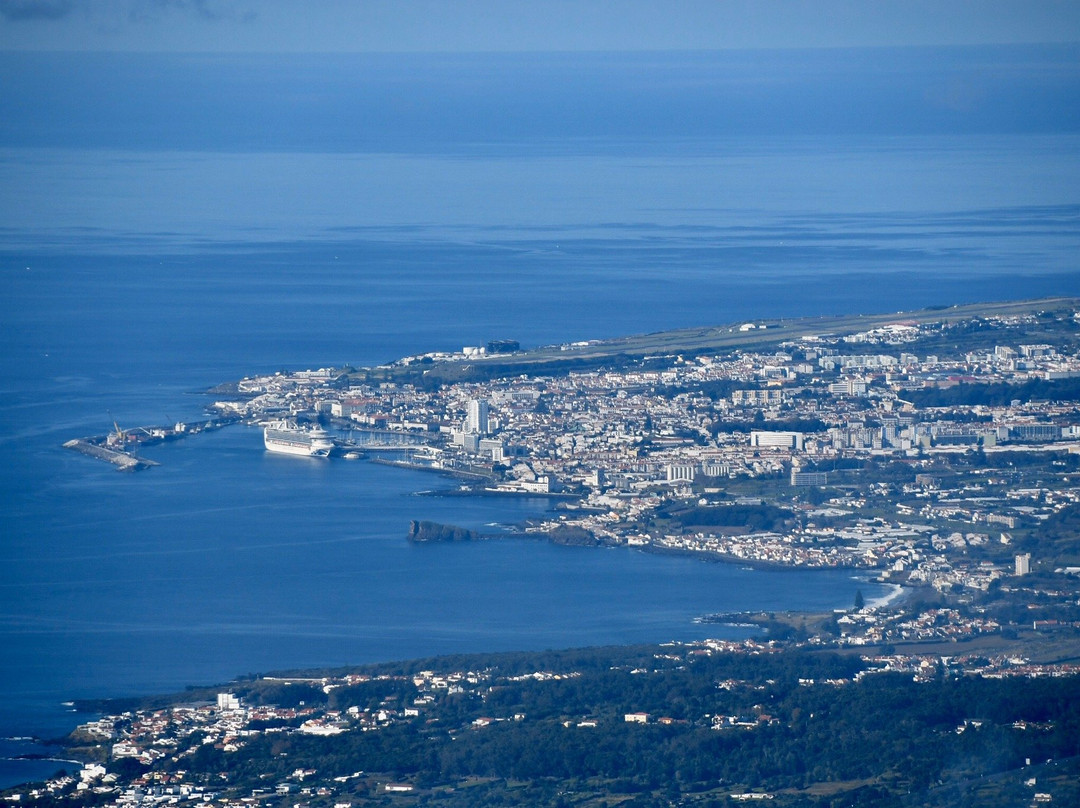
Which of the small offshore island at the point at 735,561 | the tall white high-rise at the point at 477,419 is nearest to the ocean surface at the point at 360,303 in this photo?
the small offshore island at the point at 735,561

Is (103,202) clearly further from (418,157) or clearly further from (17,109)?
(17,109)

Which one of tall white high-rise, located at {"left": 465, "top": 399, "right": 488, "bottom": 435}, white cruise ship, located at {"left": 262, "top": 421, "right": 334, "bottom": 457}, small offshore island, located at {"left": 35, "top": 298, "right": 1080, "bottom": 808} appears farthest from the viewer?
tall white high-rise, located at {"left": 465, "top": 399, "right": 488, "bottom": 435}

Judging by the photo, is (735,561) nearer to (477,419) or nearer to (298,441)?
(477,419)

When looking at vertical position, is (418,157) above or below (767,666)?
above

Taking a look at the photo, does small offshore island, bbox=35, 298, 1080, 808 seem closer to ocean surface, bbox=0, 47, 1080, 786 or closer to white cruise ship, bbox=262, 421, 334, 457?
white cruise ship, bbox=262, 421, 334, 457

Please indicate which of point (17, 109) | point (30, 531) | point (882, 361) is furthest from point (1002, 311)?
point (17, 109)

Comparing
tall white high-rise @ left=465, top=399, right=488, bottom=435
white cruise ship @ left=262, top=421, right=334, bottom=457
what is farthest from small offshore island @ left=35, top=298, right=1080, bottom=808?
white cruise ship @ left=262, top=421, right=334, bottom=457
